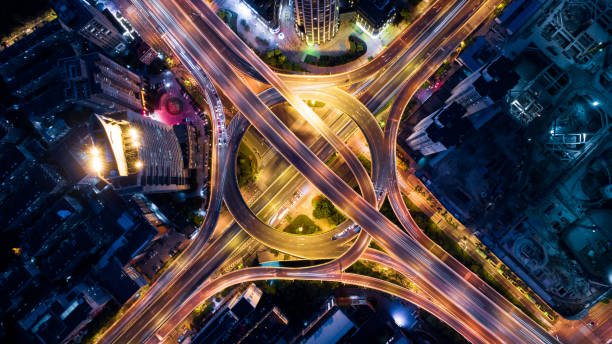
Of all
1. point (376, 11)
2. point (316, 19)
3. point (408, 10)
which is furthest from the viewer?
point (408, 10)

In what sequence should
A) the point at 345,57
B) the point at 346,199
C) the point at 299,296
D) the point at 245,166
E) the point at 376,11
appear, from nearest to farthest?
the point at 376,11 → the point at 346,199 → the point at 299,296 → the point at 245,166 → the point at 345,57

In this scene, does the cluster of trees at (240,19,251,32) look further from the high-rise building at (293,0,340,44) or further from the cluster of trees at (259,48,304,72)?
the high-rise building at (293,0,340,44)

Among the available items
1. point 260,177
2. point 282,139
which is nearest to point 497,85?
point 282,139

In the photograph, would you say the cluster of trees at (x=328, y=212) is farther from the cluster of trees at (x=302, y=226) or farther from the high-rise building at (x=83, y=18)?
the high-rise building at (x=83, y=18)

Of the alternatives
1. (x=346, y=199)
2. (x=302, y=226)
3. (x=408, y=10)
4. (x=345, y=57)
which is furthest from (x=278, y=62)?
(x=302, y=226)

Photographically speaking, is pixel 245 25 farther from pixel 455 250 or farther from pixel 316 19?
pixel 455 250

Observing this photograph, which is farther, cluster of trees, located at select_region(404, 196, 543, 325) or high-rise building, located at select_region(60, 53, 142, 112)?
cluster of trees, located at select_region(404, 196, 543, 325)

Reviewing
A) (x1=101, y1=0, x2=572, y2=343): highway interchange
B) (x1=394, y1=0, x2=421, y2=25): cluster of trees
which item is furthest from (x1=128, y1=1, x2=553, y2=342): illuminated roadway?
(x1=394, y1=0, x2=421, y2=25): cluster of trees
